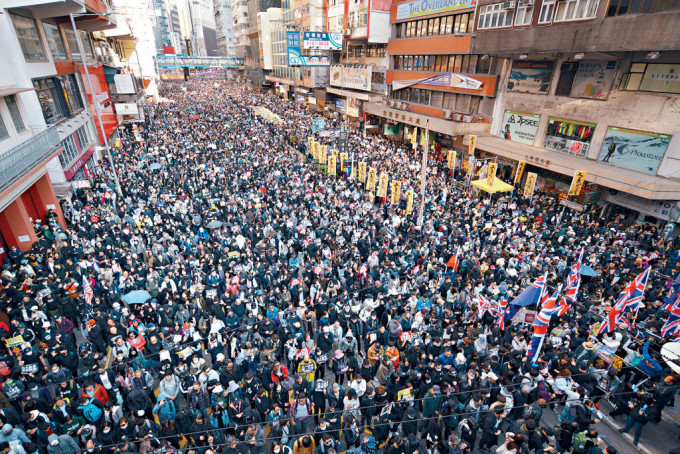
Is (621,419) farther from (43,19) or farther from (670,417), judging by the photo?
(43,19)

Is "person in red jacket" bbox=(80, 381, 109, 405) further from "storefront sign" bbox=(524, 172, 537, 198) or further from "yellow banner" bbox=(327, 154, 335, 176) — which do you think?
"storefront sign" bbox=(524, 172, 537, 198)

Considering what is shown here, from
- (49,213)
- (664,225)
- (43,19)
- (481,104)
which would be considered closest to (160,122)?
(43,19)

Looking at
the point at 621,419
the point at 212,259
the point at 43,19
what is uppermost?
the point at 43,19

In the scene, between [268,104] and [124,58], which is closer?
[124,58]

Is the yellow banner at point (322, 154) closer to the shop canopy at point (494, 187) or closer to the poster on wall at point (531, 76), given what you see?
the shop canopy at point (494, 187)

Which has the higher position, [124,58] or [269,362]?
[124,58]

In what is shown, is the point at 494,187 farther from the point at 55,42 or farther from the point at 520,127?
the point at 55,42
